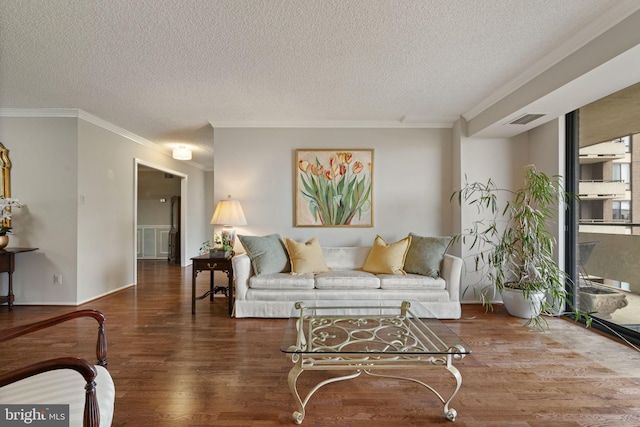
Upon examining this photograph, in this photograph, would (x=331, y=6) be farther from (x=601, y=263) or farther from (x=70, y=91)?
(x=601, y=263)

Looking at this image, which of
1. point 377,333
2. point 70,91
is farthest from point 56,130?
point 377,333

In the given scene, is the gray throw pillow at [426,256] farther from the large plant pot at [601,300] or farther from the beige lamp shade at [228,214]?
the beige lamp shade at [228,214]

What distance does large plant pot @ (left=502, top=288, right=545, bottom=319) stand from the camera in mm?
3242

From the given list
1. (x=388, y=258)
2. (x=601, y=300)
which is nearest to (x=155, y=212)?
(x=388, y=258)

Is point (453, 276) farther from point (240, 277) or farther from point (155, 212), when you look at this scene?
point (155, 212)

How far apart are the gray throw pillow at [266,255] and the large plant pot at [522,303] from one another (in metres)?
2.55

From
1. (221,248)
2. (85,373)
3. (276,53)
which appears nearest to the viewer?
(85,373)

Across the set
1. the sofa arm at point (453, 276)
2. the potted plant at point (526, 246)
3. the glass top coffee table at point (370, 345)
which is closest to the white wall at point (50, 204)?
the glass top coffee table at point (370, 345)

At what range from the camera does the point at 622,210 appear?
2.88 metres

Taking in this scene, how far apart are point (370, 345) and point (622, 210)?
2900 mm

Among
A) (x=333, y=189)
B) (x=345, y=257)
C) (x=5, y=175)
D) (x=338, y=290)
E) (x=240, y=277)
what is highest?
(x=5, y=175)

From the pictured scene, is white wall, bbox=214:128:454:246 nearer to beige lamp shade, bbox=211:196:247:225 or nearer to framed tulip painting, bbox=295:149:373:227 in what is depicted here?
framed tulip painting, bbox=295:149:373:227

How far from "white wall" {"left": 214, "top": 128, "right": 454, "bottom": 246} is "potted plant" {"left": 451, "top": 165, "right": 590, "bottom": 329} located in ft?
1.47

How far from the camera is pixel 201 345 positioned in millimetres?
2648
